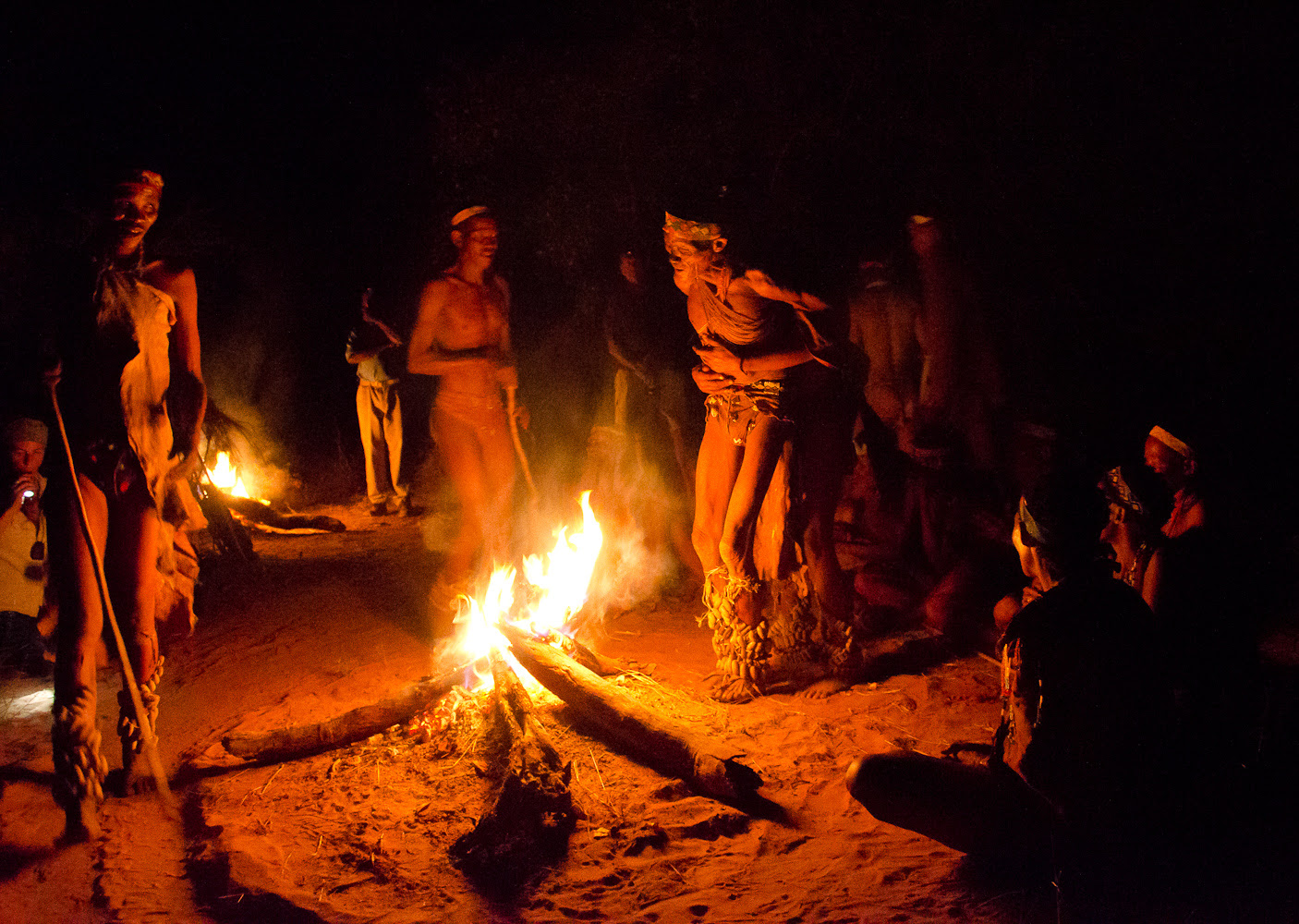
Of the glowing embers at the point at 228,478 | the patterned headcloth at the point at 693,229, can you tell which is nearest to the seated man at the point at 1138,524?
the patterned headcloth at the point at 693,229

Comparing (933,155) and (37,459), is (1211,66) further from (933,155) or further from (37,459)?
(37,459)

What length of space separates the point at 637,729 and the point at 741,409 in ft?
6.56

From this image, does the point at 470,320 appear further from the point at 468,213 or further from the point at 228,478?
the point at 228,478

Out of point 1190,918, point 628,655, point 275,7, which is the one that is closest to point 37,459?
point 628,655

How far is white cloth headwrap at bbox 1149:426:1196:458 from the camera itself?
3.83 metres

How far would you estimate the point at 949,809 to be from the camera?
2.86m

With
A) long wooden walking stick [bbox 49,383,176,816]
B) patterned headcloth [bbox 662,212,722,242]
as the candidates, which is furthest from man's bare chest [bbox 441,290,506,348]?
long wooden walking stick [bbox 49,383,176,816]

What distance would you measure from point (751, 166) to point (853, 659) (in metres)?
6.95

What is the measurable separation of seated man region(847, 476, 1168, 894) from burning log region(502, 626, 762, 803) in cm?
90

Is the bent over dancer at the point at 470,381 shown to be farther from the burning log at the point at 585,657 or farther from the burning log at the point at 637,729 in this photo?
the burning log at the point at 637,729

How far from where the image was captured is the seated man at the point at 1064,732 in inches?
101

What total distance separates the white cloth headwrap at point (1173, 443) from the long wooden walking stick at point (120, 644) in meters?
5.13

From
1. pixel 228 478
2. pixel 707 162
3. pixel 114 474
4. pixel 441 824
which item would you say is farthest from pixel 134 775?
pixel 707 162

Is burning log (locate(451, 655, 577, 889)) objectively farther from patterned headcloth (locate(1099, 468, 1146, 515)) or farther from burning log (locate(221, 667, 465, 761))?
patterned headcloth (locate(1099, 468, 1146, 515))
